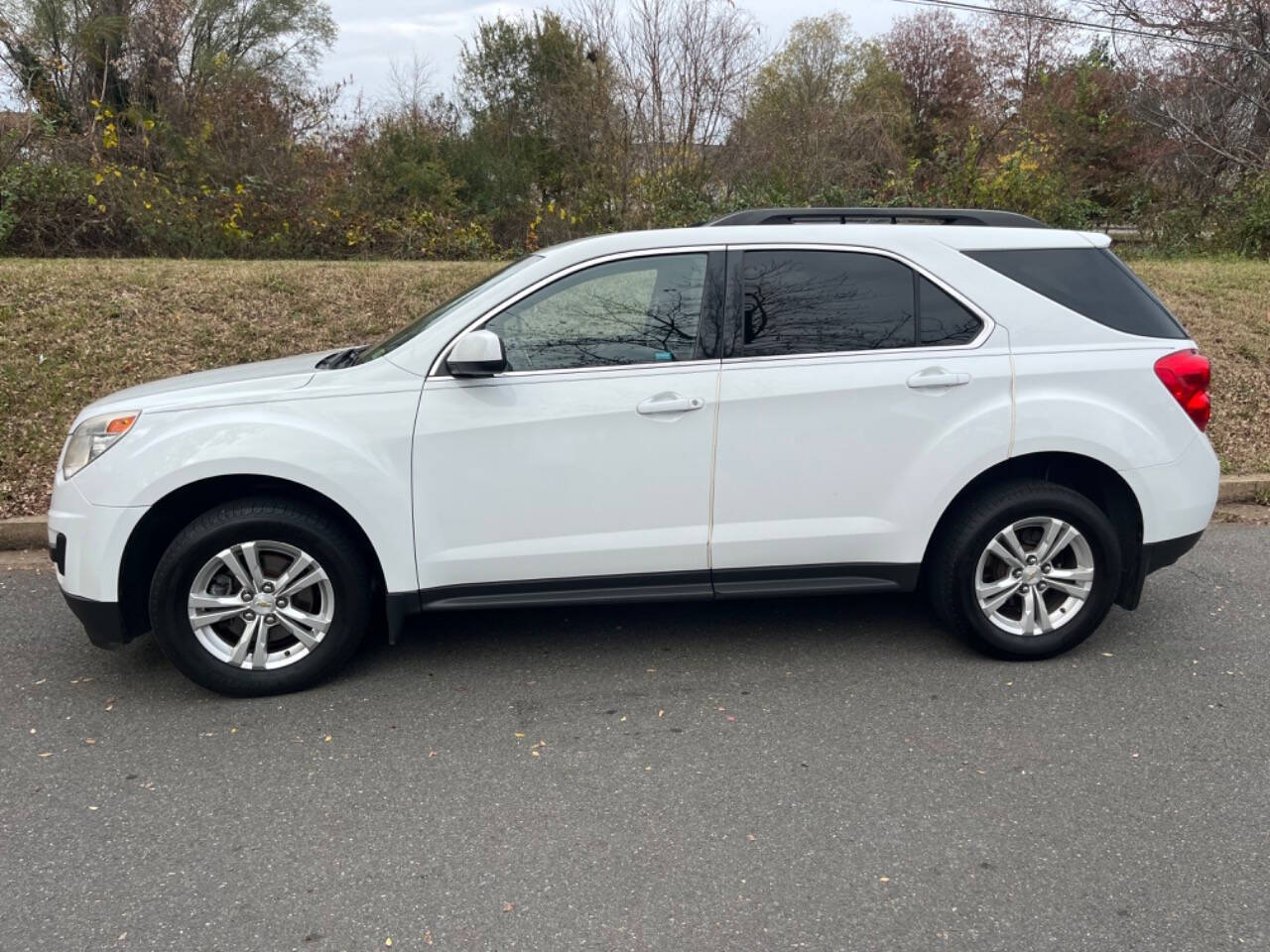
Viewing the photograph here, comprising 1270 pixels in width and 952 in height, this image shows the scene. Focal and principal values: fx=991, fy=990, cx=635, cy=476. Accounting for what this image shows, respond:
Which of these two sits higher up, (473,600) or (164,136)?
(164,136)

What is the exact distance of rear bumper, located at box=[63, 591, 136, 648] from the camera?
3.77 m

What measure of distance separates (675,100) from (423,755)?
12611 millimetres

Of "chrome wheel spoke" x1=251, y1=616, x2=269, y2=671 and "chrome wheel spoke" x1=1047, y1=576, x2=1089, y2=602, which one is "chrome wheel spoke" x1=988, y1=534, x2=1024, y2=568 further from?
"chrome wheel spoke" x1=251, y1=616, x2=269, y2=671

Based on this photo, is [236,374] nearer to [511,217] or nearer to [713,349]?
[713,349]

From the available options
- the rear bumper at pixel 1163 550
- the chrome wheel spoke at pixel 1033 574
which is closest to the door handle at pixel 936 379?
the chrome wheel spoke at pixel 1033 574

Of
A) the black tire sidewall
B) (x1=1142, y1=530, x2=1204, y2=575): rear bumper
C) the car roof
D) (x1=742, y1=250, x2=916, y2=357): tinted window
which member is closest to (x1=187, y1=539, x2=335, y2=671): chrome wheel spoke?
the car roof

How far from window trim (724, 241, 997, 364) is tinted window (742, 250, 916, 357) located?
0.06ft

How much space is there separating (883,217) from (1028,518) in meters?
1.44

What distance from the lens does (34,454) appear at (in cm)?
654

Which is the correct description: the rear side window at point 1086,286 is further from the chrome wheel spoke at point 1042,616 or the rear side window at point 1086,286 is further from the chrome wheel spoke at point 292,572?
the chrome wheel spoke at point 292,572

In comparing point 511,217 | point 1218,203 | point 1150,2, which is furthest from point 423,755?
point 1150,2

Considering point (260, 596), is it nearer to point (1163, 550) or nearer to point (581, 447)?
point (581, 447)

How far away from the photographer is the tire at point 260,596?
377cm

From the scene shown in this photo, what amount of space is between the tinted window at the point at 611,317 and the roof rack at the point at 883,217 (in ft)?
1.53
